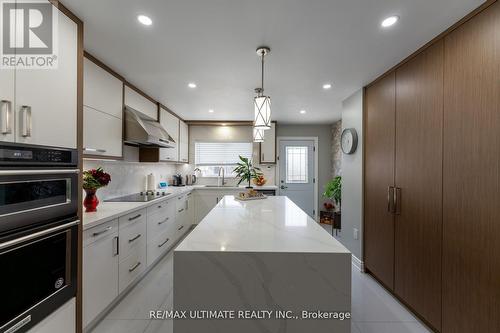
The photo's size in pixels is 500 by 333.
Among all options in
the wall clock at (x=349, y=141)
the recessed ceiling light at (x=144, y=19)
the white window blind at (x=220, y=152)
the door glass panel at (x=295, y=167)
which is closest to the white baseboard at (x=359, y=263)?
the wall clock at (x=349, y=141)

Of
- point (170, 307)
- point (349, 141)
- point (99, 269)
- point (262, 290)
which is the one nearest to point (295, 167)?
point (349, 141)

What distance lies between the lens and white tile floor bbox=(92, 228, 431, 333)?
73.2 inches

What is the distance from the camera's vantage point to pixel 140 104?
3.10 meters

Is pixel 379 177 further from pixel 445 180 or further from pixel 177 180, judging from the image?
pixel 177 180

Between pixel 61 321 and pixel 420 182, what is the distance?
2.96 metres

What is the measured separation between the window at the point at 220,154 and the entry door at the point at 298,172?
3.02 ft

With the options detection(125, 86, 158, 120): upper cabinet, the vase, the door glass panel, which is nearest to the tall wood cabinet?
the door glass panel

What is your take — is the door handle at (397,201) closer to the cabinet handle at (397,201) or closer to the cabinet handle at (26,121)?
the cabinet handle at (397,201)

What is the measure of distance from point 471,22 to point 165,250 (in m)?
4.03

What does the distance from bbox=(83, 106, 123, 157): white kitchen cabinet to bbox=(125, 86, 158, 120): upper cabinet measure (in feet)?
1.27

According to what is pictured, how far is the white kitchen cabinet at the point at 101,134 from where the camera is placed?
2061mm

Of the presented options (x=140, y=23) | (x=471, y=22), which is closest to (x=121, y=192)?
(x=140, y=23)

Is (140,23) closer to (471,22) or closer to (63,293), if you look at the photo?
(63,293)

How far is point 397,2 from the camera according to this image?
4.66 feet
